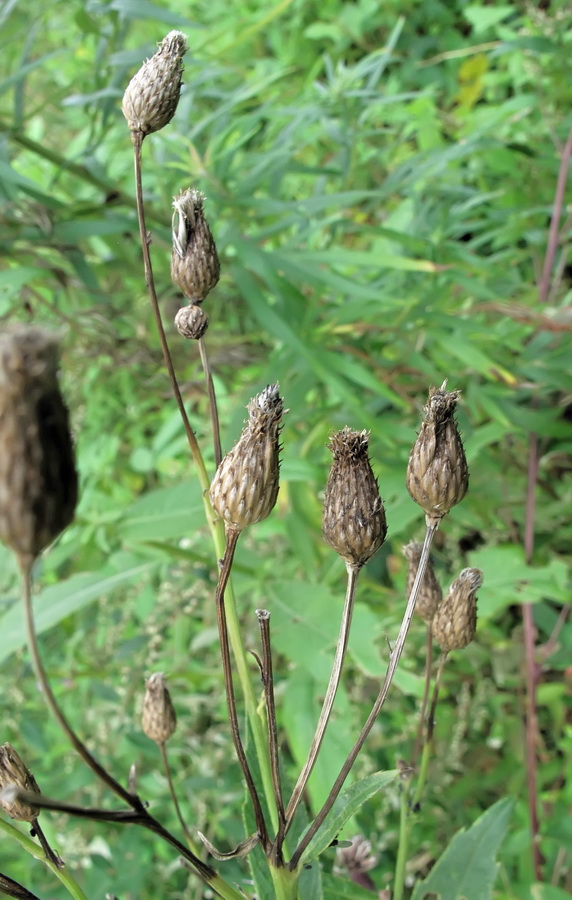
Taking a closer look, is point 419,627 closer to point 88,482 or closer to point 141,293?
point 88,482

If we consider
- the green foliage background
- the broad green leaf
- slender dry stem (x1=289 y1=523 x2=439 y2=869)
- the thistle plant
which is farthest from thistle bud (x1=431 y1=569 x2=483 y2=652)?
the broad green leaf

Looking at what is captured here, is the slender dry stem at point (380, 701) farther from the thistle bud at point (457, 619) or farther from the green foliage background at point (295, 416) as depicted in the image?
the green foliage background at point (295, 416)

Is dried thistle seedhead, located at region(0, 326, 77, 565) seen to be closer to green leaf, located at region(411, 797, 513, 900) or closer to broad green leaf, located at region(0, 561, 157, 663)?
green leaf, located at region(411, 797, 513, 900)

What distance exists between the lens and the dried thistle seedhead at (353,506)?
0.43 meters

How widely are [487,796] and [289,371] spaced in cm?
83

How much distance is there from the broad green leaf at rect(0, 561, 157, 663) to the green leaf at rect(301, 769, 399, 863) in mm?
619

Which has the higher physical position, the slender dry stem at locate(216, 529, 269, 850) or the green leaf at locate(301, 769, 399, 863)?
the slender dry stem at locate(216, 529, 269, 850)

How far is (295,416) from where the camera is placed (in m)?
1.16

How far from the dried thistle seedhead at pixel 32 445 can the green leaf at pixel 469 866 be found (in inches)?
15.9

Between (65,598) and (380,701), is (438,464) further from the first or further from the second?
(65,598)

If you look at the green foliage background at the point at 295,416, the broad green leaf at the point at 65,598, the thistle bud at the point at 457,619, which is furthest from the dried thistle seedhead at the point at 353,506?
the broad green leaf at the point at 65,598

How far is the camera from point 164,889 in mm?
1222

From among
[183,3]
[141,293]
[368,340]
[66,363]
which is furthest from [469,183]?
[183,3]

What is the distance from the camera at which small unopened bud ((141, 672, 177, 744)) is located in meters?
0.55
